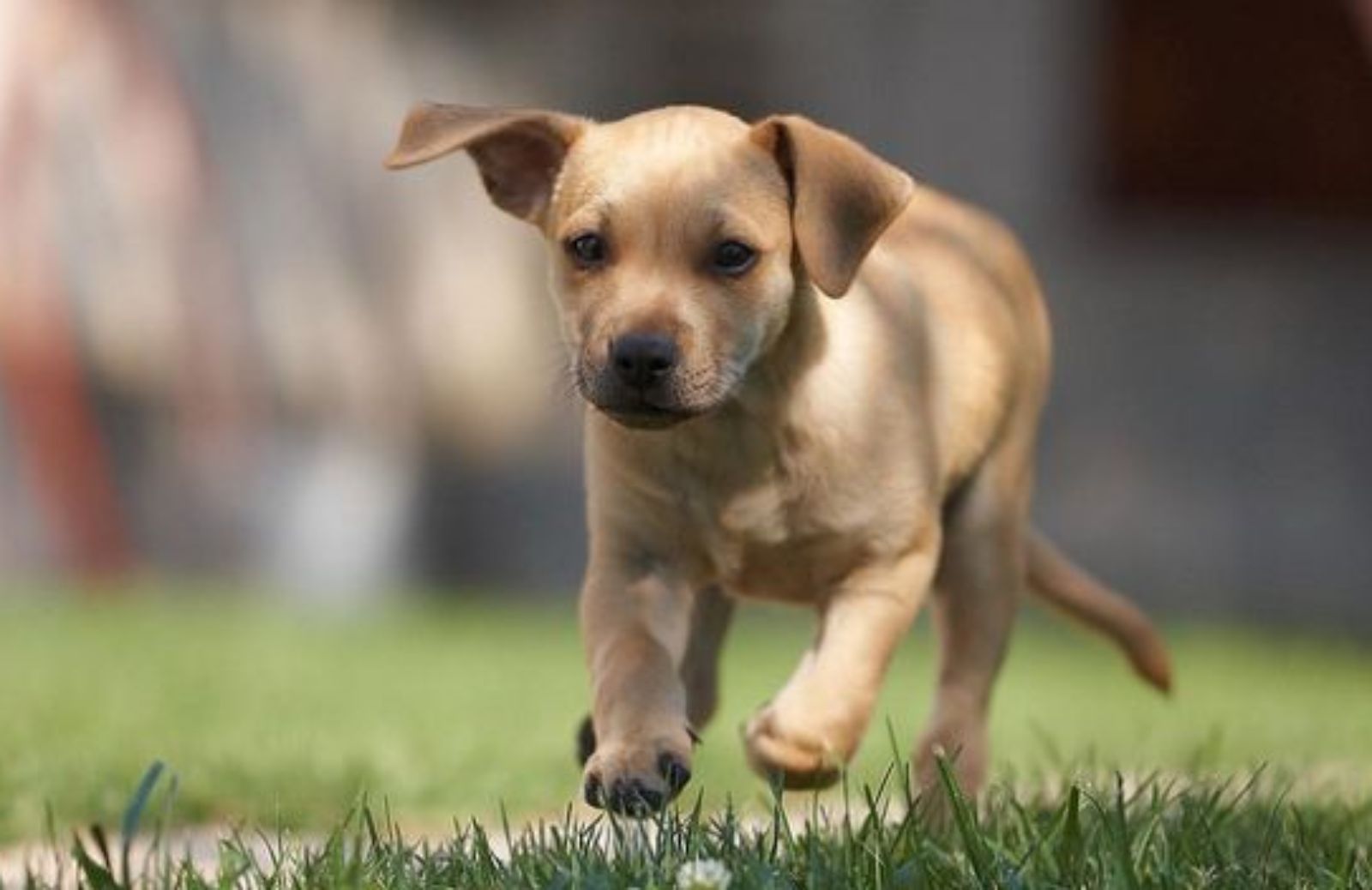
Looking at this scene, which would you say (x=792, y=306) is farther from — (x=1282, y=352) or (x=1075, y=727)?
(x=1282, y=352)

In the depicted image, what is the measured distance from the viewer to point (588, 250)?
5332 mm

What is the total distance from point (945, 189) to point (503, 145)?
9865 millimetres

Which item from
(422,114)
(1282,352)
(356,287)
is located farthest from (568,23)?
(422,114)

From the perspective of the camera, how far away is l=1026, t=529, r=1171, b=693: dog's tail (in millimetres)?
6742

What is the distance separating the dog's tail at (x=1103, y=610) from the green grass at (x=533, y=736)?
23cm

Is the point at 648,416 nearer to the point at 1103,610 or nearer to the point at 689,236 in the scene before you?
the point at 689,236

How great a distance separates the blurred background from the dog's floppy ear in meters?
9.74

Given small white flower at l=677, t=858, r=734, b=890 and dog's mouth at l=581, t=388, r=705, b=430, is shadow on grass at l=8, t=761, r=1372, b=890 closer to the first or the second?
small white flower at l=677, t=858, r=734, b=890

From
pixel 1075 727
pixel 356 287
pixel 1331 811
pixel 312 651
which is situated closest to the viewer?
pixel 1331 811

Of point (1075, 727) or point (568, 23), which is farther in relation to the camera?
point (568, 23)

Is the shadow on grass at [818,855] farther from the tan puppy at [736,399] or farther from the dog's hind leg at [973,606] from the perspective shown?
the dog's hind leg at [973,606]

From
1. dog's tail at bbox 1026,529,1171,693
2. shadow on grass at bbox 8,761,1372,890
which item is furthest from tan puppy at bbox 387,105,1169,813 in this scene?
dog's tail at bbox 1026,529,1171,693

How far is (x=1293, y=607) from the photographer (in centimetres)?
1539

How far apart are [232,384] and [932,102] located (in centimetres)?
376
